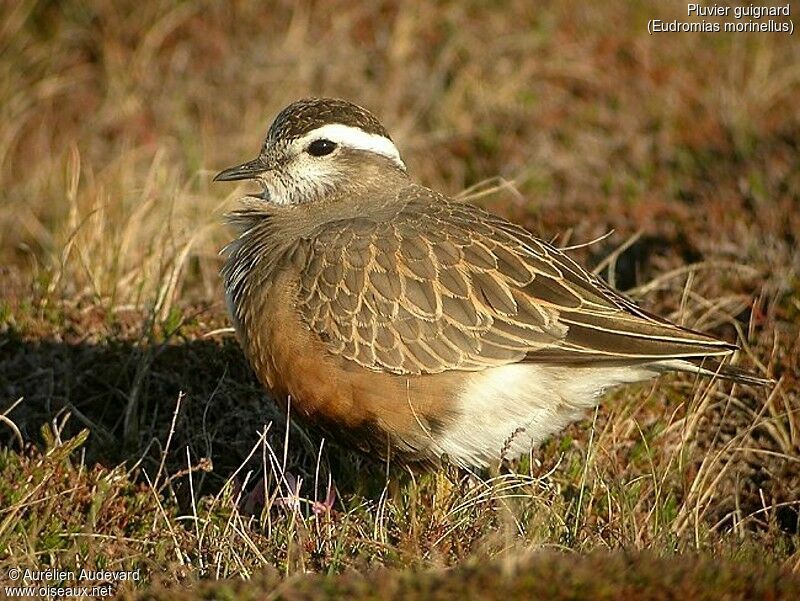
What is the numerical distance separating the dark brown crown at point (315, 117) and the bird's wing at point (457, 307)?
856 mm

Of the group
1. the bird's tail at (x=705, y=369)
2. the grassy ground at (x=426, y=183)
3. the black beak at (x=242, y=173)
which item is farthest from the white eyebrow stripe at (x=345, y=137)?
the bird's tail at (x=705, y=369)

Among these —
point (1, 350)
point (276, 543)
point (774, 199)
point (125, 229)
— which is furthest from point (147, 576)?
point (774, 199)

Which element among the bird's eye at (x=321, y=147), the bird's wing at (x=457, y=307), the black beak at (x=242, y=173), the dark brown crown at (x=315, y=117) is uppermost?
the dark brown crown at (x=315, y=117)

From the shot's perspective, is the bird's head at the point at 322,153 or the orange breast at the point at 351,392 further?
the bird's head at the point at 322,153

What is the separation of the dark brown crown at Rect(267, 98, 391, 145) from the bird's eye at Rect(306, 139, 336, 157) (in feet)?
0.26

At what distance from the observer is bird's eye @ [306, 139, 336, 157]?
676 cm

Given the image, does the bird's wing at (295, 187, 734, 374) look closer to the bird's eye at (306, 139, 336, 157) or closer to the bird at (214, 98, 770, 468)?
the bird at (214, 98, 770, 468)

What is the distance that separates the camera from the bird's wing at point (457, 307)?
19.0 feet

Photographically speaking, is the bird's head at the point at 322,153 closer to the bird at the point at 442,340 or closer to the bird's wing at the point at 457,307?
the bird at the point at 442,340

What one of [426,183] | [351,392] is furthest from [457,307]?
[426,183]

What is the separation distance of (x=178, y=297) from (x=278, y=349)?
225cm

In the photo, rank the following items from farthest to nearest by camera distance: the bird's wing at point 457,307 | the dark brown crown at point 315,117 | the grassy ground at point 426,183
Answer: the dark brown crown at point 315,117
the bird's wing at point 457,307
the grassy ground at point 426,183

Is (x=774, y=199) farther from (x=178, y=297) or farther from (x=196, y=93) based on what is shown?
(x=196, y=93)

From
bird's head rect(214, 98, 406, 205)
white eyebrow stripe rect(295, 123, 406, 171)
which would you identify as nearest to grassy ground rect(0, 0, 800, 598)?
bird's head rect(214, 98, 406, 205)
